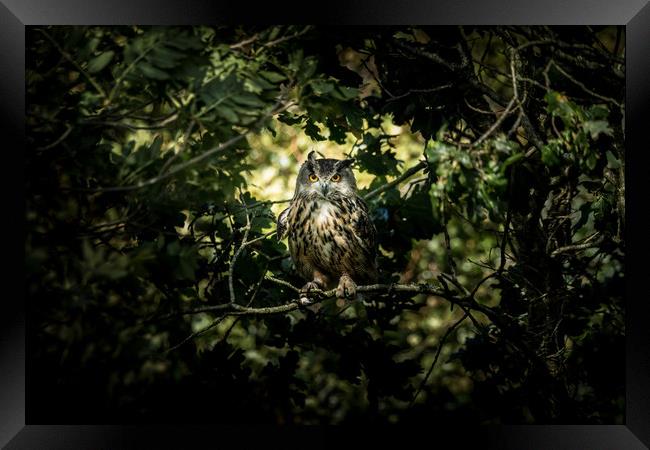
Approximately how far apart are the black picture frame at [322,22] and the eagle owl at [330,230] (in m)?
0.59

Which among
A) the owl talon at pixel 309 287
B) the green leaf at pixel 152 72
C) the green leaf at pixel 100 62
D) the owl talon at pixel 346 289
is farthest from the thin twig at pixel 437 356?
the green leaf at pixel 100 62

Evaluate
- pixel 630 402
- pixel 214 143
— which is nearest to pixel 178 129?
pixel 214 143

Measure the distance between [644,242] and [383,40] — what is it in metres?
1.16

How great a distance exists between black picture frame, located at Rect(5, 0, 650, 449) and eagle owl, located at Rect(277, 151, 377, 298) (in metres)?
0.59

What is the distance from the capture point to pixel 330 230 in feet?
8.34

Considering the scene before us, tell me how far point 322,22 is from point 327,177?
600mm

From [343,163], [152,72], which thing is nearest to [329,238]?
[343,163]

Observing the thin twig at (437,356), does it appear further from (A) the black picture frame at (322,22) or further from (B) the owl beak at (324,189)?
(B) the owl beak at (324,189)

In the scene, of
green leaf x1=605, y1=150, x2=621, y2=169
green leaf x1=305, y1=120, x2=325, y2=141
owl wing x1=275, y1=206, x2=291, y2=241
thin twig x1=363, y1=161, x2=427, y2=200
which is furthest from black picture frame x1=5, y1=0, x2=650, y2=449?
owl wing x1=275, y1=206, x2=291, y2=241

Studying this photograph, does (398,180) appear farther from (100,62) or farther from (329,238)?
(100,62)

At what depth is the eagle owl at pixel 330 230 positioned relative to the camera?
2.54 meters

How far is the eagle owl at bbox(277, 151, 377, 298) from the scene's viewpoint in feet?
8.32

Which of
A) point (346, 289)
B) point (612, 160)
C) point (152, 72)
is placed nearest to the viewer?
point (152, 72)

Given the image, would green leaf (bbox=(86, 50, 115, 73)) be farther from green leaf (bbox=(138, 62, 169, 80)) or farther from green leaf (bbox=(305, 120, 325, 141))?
green leaf (bbox=(305, 120, 325, 141))
